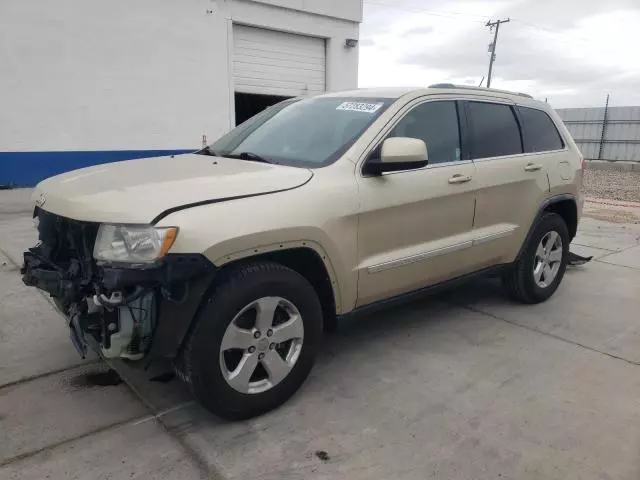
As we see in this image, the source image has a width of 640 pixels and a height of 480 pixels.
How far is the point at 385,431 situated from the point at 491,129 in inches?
101

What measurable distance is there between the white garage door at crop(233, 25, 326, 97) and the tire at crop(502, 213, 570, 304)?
34.9 feet

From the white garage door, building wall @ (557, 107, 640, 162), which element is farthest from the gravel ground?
the white garage door

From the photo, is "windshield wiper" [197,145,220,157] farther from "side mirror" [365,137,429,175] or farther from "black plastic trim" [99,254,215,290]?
"black plastic trim" [99,254,215,290]

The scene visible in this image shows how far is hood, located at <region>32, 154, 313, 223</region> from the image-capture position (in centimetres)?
249

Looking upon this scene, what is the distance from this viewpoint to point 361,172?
10.3 ft

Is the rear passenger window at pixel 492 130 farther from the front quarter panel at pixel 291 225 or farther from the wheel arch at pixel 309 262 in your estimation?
the wheel arch at pixel 309 262

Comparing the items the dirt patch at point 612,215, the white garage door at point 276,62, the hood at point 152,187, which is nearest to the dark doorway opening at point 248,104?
the white garage door at point 276,62

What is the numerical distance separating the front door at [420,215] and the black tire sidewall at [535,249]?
0.82 m

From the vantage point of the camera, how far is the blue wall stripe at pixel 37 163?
36.6 feet

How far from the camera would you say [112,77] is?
11797 millimetres

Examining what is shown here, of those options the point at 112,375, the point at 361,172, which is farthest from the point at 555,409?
the point at 112,375

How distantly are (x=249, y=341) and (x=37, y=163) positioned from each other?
10.7 meters

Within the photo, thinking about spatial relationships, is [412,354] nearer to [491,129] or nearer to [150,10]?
[491,129]

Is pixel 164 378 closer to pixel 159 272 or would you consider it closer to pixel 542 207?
pixel 159 272
